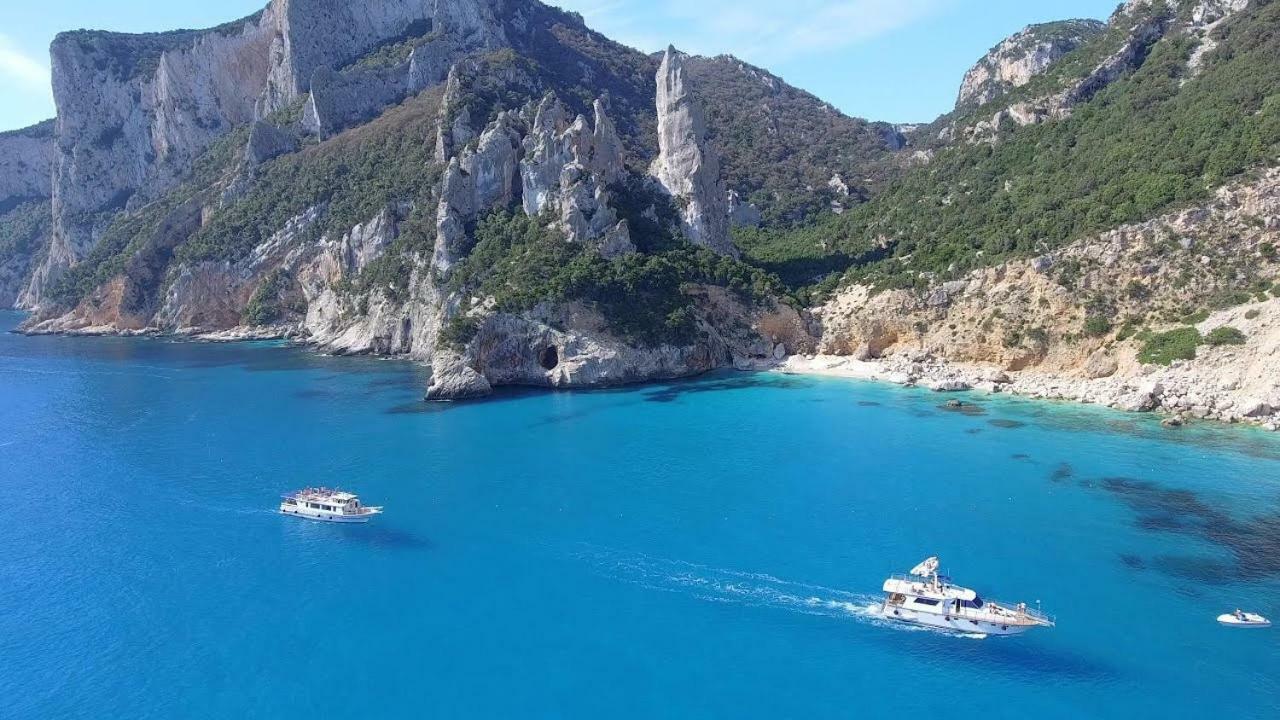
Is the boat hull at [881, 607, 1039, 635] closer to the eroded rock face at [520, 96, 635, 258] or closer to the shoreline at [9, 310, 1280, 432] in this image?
the shoreline at [9, 310, 1280, 432]

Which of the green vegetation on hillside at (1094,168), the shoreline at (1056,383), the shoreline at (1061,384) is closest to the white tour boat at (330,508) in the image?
the shoreline at (1056,383)

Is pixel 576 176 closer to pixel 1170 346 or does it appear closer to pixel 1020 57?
pixel 1170 346

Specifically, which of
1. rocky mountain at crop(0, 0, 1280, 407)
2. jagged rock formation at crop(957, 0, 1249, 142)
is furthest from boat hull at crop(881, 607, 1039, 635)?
jagged rock formation at crop(957, 0, 1249, 142)

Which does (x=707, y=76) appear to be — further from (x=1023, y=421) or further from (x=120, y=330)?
(x=1023, y=421)

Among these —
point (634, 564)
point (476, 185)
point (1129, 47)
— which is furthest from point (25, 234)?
point (1129, 47)

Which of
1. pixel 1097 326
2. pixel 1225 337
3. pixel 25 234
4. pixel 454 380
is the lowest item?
pixel 454 380

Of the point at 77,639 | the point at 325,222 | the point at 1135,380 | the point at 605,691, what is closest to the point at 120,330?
the point at 325,222
